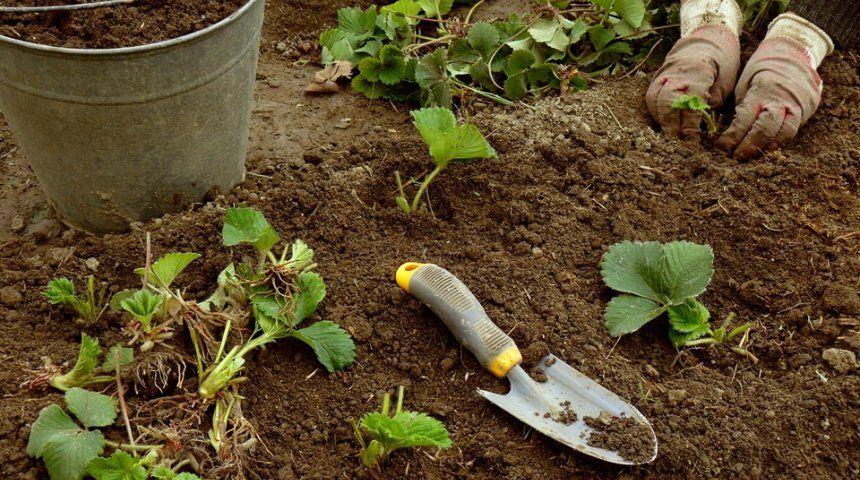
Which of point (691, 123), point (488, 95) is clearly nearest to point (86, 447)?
point (488, 95)

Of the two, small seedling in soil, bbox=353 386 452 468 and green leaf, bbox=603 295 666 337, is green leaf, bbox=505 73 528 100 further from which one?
small seedling in soil, bbox=353 386 452 468

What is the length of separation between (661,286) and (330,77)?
56.9 inches

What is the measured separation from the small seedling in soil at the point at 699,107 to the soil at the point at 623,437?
1.10m

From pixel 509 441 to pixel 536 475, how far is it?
0.10m

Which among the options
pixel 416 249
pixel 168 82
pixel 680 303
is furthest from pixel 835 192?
pixel 168 82

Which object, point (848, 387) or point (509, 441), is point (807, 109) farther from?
point (509, 441)

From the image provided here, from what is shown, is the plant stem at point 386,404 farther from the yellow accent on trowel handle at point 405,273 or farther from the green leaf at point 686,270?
the green leaf at point 686,270

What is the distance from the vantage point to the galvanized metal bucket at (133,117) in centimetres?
183

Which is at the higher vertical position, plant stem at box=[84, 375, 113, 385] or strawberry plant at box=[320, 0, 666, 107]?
strawberry plant at box=[320, 0, 666, 107]

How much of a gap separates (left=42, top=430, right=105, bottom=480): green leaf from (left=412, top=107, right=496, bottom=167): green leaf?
116 centimetres

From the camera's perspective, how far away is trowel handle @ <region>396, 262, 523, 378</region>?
1.87 m

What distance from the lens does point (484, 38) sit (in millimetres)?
2832

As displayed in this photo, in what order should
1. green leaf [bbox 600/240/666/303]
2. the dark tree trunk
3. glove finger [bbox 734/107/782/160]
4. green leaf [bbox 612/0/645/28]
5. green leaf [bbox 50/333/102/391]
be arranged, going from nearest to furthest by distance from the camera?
green leaf [bbox 50/333/102/391] → green leaf [bbox 600/240/666/303] → glove finger [bbox 734/107/782/160] → the dark tree trunk → green leaf [bbox 612/0/645/28]

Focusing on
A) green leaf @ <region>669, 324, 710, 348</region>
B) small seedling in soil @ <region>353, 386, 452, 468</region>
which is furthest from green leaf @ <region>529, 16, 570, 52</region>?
small seedling in soil @ <region>353, 386, 452, 468</region>
